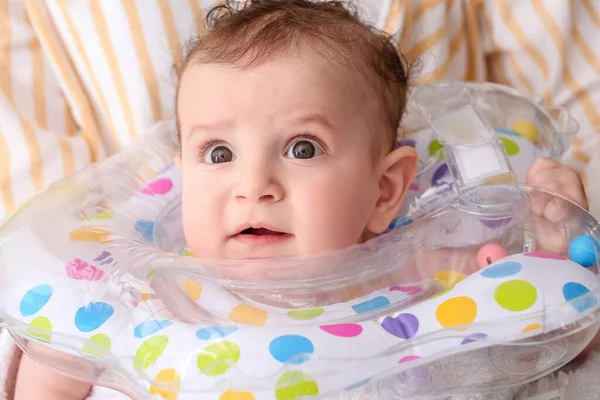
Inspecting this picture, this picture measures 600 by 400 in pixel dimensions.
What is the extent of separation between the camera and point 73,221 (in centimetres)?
102

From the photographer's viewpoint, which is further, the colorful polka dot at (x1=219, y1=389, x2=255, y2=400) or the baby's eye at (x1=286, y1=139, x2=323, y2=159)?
the baby's eye at (x1=286, y1=139, x2=323, y2=159)

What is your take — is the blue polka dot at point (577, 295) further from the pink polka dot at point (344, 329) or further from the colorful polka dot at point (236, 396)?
the colorful polka dot at point (236, 396)

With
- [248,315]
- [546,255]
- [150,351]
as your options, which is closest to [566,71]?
[546,255]

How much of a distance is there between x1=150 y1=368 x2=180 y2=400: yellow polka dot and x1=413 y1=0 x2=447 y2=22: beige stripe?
90cm

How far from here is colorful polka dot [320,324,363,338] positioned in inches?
29.2

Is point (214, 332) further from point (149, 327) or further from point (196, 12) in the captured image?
point (196, 12)

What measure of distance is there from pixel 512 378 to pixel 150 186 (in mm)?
636

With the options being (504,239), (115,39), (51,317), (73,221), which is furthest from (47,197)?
(504,239)

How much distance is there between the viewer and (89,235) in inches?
38.6

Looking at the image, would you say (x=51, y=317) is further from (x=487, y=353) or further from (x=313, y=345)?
(x=487, y=353)

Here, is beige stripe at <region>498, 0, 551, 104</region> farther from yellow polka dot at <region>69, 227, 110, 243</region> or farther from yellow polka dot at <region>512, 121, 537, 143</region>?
yellow polka dot at <region>69, 227, 110, 243</region>

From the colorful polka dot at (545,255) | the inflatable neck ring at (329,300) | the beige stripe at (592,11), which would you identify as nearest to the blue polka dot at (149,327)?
the inflatable neck ring at (329,300)

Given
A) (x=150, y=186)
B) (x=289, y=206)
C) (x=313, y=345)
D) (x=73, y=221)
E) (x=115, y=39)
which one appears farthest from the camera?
(x=115, y=39)

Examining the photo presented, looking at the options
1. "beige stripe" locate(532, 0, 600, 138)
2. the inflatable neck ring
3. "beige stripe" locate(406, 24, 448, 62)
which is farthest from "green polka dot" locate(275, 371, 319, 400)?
"beige stripe" locate(532, 0, 600, 138)
